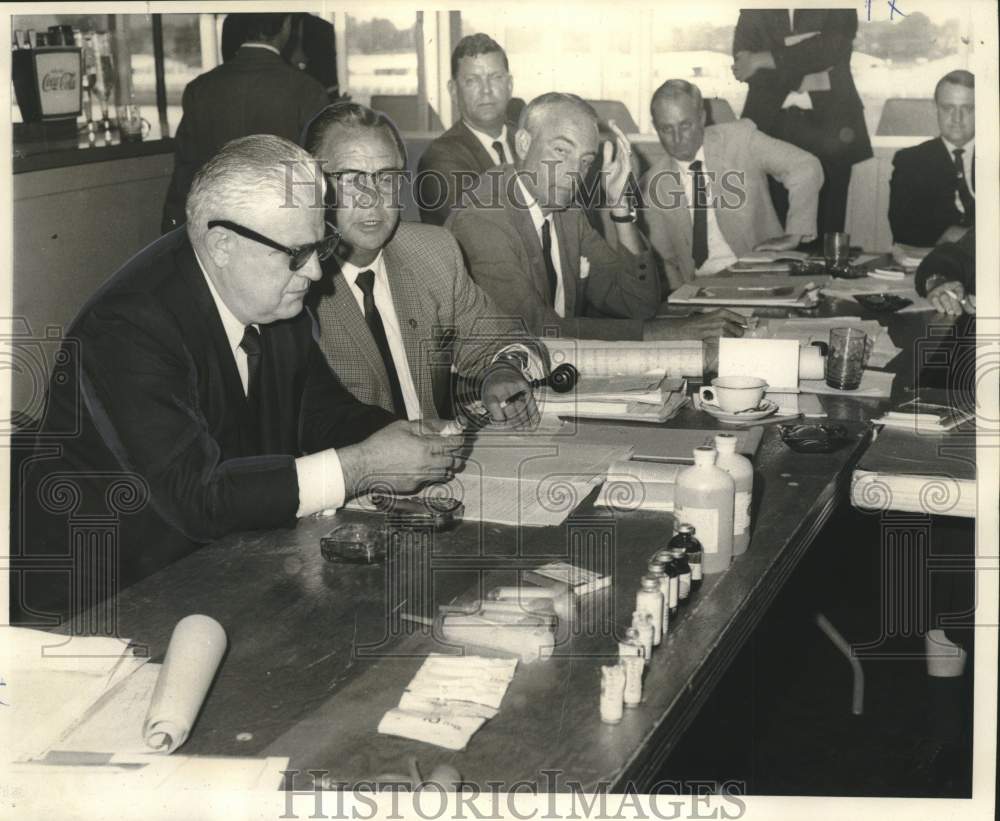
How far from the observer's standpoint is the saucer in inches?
109

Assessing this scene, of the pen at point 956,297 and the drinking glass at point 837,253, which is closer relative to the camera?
the pen at point 956,297

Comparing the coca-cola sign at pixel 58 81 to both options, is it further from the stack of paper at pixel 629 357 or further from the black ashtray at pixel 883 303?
the black ashtray at pixel 883 303

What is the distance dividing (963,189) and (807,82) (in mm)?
1332

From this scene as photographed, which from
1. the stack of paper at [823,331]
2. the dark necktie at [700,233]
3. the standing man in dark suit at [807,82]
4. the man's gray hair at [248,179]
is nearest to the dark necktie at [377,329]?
the man's gray hair at [248,179]

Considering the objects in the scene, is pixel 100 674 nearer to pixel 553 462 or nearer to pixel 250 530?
pixel 250 530

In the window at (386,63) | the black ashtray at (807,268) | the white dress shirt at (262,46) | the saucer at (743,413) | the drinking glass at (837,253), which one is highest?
the window at (386,63)

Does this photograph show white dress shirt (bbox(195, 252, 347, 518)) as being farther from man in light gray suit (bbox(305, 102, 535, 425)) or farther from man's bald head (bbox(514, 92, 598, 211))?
man's bald head (bbox(514, 92, 598, 211))

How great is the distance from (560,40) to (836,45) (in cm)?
169

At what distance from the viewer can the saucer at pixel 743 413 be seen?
2.77 metres

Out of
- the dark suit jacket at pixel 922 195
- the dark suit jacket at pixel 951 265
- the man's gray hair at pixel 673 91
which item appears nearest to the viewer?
the dark suit jacket at pixel 951 265

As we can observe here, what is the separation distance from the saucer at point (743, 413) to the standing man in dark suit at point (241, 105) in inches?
119

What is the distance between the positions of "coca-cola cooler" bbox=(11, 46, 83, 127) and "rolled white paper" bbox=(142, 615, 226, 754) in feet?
14.4

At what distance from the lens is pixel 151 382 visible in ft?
7.08

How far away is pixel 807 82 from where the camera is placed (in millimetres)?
7297
